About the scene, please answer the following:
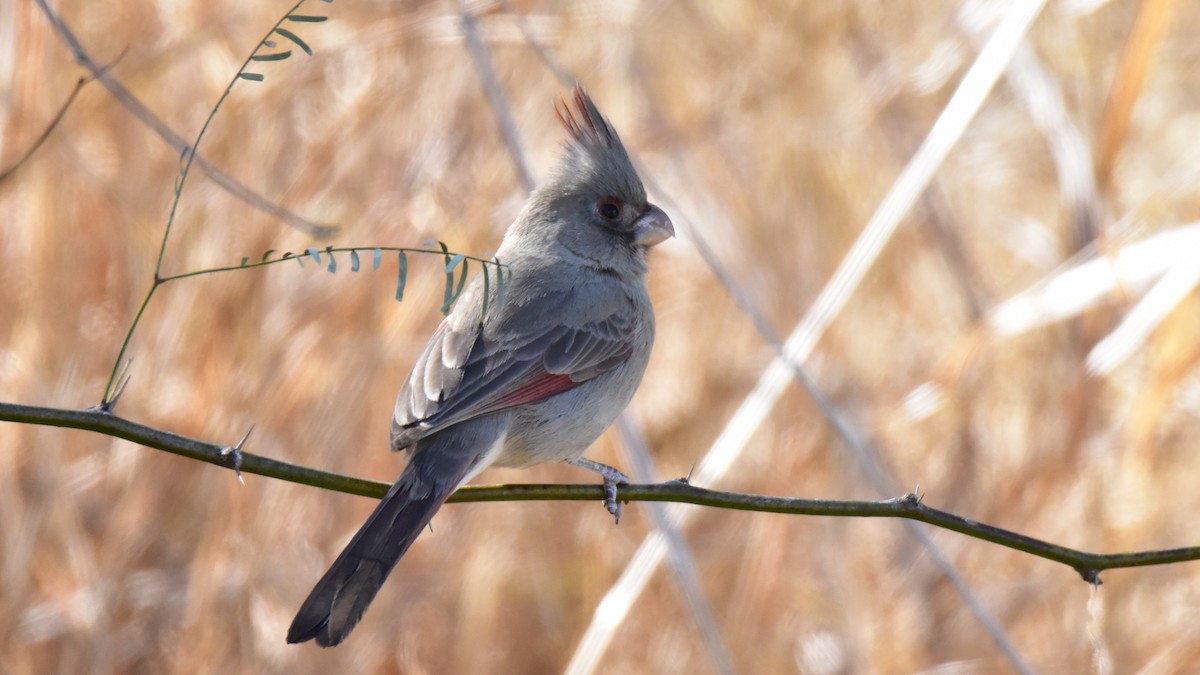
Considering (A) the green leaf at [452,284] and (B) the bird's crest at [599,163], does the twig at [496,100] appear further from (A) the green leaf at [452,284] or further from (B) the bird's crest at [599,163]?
(A) the green leaf at [452,284]

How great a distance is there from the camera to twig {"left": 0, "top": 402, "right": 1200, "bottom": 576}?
174 centimetres

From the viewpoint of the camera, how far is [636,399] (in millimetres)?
5152

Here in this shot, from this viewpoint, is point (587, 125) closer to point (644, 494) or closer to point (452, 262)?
point (644, 494)

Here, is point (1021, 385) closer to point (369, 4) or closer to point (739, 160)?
point (739, 160)

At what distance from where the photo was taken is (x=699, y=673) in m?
4.60

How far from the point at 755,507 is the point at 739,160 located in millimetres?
3241

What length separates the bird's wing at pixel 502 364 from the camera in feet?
8.76

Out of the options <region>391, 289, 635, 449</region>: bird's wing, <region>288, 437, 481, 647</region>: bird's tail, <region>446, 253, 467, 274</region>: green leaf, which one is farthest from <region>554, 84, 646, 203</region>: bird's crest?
<region>446, 253, 467, 274</region>: green leaf

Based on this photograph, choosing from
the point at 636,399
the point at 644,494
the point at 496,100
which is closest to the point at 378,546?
the point at 644,494

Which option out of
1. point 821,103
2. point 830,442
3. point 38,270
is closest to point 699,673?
point 830,442

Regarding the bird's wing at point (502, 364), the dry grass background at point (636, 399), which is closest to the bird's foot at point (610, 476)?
the bird's wing at point (502, 364)

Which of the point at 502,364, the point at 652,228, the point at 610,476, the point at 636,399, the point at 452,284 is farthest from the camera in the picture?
the point at 636,399

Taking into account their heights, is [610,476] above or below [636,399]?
below

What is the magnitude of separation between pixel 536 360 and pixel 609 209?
672 millimetres
